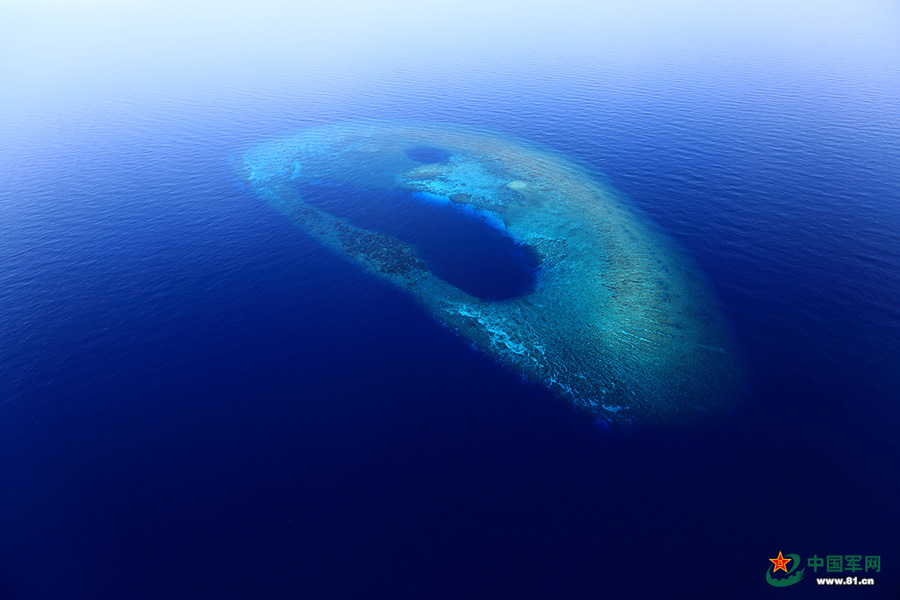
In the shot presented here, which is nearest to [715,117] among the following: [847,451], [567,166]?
[567,166]

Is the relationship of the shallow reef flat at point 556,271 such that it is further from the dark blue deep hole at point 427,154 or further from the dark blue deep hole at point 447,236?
the dark blue deep hole at point 447,236

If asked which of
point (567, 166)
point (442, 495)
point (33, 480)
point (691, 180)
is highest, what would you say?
point (567, 166)

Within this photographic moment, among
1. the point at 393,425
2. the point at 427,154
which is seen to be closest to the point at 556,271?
the point at 393,425

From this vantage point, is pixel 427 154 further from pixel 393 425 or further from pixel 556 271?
pixel 393 425

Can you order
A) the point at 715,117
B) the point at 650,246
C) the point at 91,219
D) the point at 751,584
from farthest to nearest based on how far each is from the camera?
1. the point at 715,117
2. the point at 91,219
3. the point at 650,246
4. the point at 751,584

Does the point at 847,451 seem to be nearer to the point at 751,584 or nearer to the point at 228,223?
the point at 751,584

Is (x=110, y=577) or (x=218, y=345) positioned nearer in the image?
(x=110, y=577)

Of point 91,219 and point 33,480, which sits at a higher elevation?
point 91,219

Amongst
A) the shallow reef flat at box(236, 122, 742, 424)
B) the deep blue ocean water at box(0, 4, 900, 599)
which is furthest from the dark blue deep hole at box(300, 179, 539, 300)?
the shallow reef flat at box(236, 122, 742, 424)
